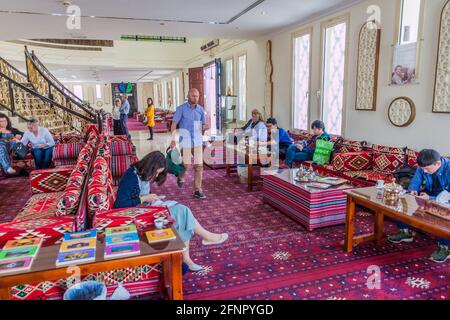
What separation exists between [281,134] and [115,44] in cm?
966

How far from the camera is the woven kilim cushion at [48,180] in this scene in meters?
4.08

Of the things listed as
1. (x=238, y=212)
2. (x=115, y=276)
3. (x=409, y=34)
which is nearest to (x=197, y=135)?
(x=238, y=212)

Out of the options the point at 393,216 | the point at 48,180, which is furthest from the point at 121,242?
the point at 48,180

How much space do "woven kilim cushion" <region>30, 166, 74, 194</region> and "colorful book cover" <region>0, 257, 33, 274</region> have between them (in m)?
2.55

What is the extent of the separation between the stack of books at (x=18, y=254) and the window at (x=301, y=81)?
5.77m

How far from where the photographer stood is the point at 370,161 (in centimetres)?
494

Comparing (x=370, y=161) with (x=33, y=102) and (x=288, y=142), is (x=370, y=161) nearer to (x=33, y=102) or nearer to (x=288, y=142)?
(x=288, y=142)

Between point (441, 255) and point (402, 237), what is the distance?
44 centimetres

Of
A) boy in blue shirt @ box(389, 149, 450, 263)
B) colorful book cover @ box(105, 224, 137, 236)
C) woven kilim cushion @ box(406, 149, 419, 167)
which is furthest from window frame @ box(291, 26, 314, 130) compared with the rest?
colorful book cover @ box(105, 224, 137, 236)

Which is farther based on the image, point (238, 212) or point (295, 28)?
point (295, 28)

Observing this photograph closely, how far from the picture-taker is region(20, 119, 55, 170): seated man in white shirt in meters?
5.69

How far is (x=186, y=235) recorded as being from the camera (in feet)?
9.19

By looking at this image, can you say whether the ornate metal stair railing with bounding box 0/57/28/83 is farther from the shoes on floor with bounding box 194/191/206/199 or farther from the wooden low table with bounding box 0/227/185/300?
the wooden low table with bounding box 0/227/185/300
